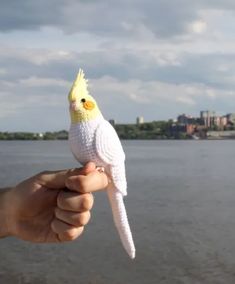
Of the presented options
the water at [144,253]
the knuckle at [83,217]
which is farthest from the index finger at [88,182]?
the water at [144,253]

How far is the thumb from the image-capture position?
194 centimetres

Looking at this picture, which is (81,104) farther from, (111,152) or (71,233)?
(71,233)

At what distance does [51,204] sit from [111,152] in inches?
21.4

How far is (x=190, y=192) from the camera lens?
33.6 metres

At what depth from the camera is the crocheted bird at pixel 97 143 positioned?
196 cm

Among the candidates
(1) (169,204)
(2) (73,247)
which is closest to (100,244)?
(2) (73,247)

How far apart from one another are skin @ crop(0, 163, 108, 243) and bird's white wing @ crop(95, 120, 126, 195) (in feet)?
0.14

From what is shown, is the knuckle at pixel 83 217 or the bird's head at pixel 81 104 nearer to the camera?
the bird's head at pixel 81 104

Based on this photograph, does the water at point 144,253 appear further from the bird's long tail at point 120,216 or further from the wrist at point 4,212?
the bird's long tail at point 120,216

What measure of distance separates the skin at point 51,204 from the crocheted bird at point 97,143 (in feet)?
0.13

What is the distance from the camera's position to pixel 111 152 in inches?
78.0

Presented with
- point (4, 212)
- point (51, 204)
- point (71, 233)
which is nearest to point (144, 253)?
point (4, 212)

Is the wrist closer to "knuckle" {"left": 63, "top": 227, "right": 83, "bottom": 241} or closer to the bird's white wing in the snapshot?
"knuckle" {"left": 63, "top": 227, "right": 83, "bottom": 241}

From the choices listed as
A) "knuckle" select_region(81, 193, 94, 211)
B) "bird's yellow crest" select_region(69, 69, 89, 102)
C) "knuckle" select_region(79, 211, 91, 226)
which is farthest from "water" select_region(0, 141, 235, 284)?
"bird's yellow crest" select_region(69, 69, 89, 102)
